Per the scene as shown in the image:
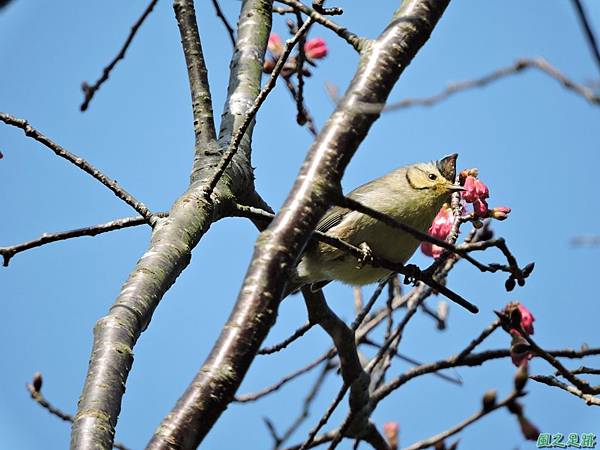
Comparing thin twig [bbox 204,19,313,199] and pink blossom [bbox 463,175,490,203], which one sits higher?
pink blossom [bbox 463,175,490,203]

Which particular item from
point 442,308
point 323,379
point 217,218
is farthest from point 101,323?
point 442,308

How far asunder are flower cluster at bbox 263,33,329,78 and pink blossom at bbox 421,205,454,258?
1.15m

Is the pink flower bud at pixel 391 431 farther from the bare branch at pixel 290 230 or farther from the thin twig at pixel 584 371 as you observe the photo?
the bare branch at pixel 290 230

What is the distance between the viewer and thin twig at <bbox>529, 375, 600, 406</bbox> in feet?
8.89

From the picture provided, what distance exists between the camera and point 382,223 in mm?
4129

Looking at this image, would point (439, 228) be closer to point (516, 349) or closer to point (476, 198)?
point (476, 198)

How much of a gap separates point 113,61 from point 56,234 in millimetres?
1661

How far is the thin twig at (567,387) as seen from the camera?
271cm

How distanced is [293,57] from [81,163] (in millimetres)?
2361

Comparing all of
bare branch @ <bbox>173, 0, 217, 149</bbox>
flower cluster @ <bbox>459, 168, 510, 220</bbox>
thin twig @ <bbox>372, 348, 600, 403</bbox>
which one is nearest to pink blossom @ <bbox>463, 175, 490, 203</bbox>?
flower cluster @ <bbox>459, 168, 510, 220</bbox>

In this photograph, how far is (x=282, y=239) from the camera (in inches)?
72.5

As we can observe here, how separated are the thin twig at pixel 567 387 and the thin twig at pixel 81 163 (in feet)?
5.04

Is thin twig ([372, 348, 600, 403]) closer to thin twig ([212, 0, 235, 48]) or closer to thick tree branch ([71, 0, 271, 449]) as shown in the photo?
thick tree branch ([71, 0, 271, 449])

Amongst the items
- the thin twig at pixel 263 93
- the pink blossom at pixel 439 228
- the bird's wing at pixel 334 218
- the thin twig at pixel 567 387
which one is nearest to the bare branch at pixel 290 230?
the thin twig at pixel 263 93
